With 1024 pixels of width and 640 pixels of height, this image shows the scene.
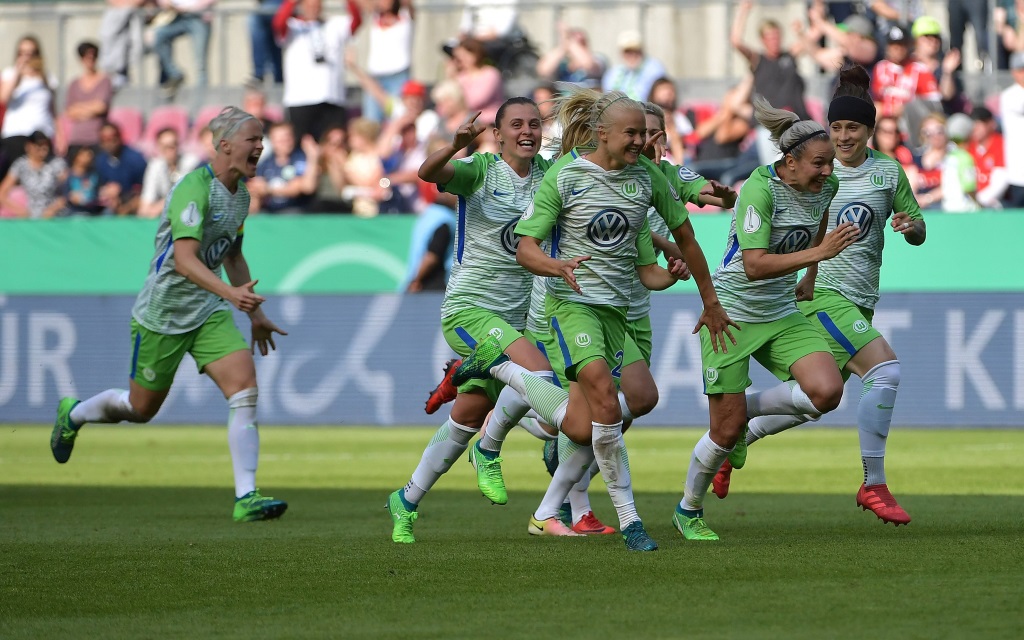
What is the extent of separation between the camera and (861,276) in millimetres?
8867

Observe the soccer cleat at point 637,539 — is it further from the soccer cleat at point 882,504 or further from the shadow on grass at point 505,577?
the soccer cleat at point 882,504

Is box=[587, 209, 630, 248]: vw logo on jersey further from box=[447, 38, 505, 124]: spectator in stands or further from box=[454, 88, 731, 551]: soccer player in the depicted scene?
box=[447, 38, 505, 124]: spectator in stands

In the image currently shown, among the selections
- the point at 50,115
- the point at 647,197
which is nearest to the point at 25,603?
the point at 647,197

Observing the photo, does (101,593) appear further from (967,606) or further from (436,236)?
(436,236)

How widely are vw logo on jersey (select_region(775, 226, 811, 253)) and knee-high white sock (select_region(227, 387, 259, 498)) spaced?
3.43 meters

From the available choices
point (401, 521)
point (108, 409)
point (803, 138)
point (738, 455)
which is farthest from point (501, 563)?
point (108, 409)

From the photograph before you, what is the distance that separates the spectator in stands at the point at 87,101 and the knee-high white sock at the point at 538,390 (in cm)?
1424

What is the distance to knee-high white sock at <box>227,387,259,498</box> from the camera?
378 inches

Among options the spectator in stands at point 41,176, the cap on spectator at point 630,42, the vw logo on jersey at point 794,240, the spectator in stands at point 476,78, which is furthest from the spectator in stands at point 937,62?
the vw logo on jersey at point 794,240

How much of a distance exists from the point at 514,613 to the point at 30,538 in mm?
3638

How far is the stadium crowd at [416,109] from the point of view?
59.4 feet

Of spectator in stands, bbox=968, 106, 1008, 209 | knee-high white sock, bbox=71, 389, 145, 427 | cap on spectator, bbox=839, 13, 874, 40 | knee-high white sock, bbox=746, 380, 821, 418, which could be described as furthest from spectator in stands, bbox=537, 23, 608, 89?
knee-high white sock, bbox=746, 380, 821, 418

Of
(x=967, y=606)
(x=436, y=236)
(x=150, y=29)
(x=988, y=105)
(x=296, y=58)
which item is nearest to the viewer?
(x=967, y=606)

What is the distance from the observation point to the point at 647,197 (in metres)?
7.60
